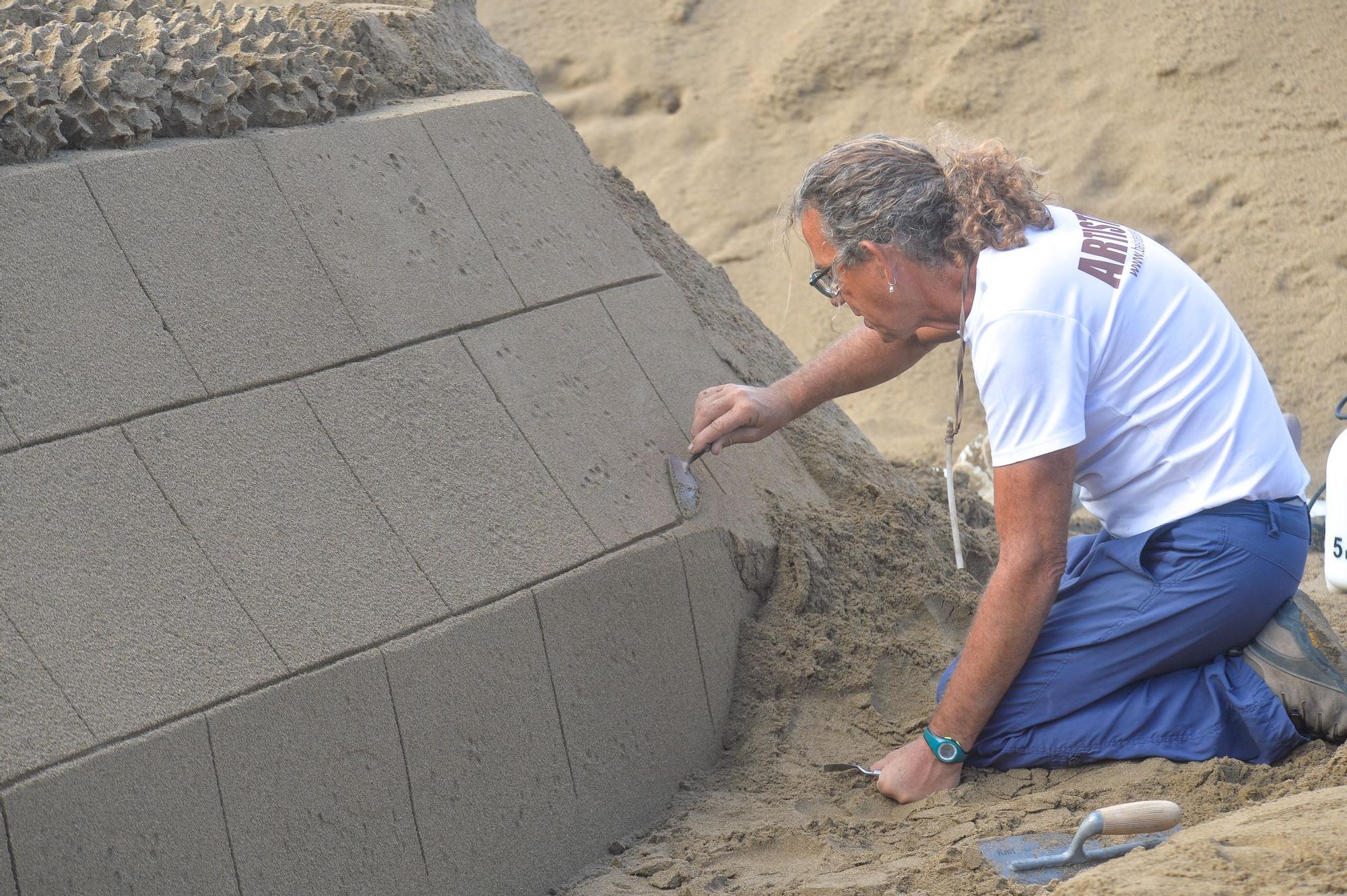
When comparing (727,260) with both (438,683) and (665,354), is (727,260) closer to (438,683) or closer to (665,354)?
(665,354)

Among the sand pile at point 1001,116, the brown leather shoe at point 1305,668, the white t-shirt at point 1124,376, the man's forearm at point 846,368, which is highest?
the white t-shirt at point 1124,376

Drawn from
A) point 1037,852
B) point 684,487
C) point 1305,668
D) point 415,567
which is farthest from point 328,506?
point 1305,668

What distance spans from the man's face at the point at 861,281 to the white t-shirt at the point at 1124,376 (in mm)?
176

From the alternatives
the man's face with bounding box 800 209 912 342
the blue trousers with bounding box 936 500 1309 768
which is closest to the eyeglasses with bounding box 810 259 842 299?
the man's face with bounding box 800 209 912 342

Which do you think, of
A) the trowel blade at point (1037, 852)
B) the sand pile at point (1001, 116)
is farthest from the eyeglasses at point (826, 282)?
the sand pile at point (1001, 116)

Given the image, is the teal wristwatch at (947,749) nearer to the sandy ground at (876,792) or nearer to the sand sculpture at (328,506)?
the sandy ground at (876,792)

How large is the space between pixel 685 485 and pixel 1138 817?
3.99 ft

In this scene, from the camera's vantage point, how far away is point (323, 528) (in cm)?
239

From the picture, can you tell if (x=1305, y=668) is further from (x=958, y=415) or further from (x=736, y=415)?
(x=736, y=415)

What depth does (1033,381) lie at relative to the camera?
242 cm

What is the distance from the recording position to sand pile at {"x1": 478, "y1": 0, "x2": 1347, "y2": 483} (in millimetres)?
6316

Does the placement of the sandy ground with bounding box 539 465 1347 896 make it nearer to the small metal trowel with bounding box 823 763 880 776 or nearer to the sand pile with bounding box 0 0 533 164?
the small metal trowel with bounding box 823 763 880 776

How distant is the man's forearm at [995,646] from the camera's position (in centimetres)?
250

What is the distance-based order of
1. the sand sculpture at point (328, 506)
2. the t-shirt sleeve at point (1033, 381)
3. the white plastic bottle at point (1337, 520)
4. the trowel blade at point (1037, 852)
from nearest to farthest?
the sand sculpture at point (328, 506)
the trowel blade at point (1037, 852)
the t-shirt sleeve at point (1033, 381)
the white plastic bottle at point (1337, 520)
